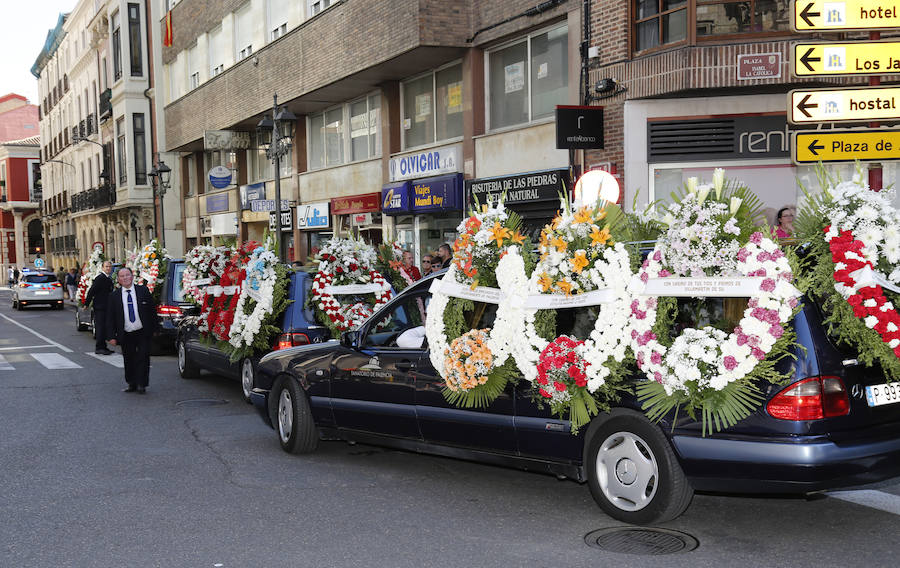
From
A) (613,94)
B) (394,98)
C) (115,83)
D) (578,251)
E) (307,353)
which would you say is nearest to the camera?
(578,251)

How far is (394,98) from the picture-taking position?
22.4 meters

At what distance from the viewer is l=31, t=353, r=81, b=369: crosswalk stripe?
15.2m

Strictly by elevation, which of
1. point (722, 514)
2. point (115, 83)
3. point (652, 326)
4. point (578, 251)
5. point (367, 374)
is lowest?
point (722, 514)

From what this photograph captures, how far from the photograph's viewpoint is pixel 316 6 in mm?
24219

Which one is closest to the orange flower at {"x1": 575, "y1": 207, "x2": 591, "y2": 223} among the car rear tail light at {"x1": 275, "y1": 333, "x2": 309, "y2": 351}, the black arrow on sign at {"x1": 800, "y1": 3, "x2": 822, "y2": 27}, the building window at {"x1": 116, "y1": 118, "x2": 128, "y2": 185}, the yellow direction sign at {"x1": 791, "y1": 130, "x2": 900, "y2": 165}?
the yellow direction sign at {"x1": 791, "y1": 130, "x2": 900, "y2": 165}

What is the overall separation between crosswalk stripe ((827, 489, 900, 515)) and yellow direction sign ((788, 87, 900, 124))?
366cm

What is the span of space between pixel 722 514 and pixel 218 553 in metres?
3.07

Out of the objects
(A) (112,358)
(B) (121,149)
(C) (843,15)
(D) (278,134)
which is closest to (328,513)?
(C) (843,15)

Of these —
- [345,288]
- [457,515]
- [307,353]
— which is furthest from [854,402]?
[345,288]

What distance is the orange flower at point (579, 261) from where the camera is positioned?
5746mm

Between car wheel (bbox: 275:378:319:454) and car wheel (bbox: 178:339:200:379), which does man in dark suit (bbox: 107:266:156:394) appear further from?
car wheel (bbox: 275:378:319:454)

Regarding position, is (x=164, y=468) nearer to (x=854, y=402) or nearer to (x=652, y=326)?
(x=652, y=326)

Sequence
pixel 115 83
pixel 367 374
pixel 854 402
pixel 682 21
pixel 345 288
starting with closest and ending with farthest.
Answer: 1. pixel 854 402
2. pixel 367 374
3. pixel 345 288
4. pixel 682 21
5. pixel 115 83

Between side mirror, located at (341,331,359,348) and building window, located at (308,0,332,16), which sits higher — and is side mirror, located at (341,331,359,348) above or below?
below
